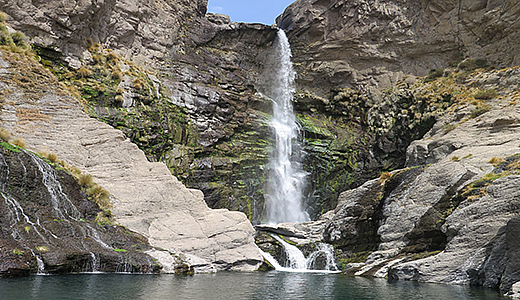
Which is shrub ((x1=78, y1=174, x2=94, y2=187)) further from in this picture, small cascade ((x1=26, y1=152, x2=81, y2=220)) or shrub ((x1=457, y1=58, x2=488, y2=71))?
shrub ((x1=457, y1=58, x2=488, y2=71))

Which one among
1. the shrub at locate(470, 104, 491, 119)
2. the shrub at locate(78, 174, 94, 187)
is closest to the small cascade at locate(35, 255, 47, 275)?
the shrub at locate(78, 174, 94, 187)

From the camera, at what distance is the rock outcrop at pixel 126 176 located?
20797 mm

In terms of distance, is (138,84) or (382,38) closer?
(138,84)

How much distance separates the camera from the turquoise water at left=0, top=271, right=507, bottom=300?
37.7ft

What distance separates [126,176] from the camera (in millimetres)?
22828

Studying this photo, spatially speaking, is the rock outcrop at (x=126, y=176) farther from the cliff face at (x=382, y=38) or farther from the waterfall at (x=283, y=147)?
the cliff face at (x=382, y=38)

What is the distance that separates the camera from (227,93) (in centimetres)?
4200

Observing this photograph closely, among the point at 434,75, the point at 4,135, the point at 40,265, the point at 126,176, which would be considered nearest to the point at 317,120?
the point at 434,75

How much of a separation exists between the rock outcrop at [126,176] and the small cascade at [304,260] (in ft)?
10.3

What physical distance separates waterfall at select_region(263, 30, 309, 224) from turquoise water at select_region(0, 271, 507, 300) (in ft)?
72.1

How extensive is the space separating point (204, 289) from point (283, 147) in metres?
29.0

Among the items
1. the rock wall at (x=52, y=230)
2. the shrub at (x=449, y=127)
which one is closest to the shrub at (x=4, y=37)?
the rock wall at (x=52, y=230)

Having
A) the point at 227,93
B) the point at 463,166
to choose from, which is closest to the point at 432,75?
the point at 227,93

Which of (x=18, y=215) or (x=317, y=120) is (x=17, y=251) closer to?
(x=18, y=215)
